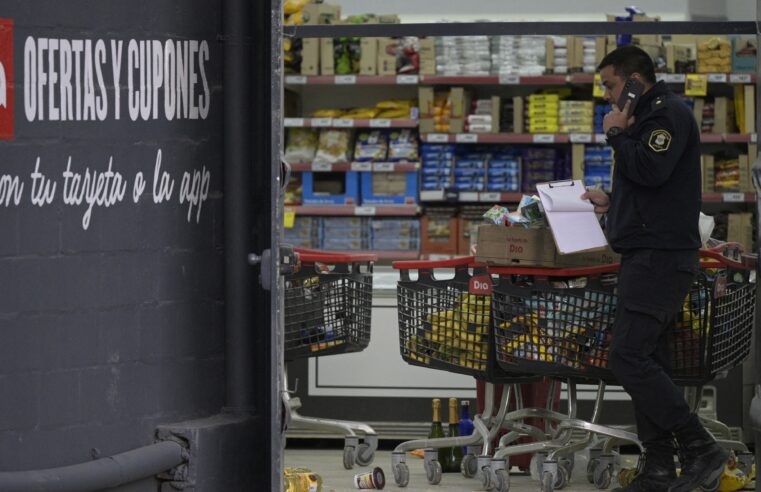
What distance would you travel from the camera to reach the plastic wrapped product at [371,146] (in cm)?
938

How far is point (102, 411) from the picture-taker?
12.6 ft

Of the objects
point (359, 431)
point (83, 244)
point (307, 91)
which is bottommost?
point (359, 431)

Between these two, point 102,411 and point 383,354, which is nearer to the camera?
point 102,411

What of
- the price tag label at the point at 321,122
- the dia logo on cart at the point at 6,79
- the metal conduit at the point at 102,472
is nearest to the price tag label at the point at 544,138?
the price tag label at the point at 321,122

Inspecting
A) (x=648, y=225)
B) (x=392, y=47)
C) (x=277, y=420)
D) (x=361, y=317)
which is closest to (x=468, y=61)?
(x=392, y=47)

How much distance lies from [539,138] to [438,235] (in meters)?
0.99

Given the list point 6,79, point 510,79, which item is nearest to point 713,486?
point 6,79

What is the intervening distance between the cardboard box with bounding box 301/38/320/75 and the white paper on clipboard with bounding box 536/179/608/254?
4.19 meters

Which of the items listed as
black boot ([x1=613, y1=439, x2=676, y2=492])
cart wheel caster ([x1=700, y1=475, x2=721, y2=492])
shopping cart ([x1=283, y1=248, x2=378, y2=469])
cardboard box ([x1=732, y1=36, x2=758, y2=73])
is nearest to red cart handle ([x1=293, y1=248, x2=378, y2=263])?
shopping cart ([x1=283, y1=248, x2=378, y2=469])

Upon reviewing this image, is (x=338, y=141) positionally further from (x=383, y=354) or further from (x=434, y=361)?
(x=434, y=361)

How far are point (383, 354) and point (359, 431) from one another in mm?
810

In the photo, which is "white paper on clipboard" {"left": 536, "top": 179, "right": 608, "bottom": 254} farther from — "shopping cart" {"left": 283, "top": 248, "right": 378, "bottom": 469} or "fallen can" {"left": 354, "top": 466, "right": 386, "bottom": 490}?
"fallen can" {"left": 354, "top": 466, "right": 386, "bottom": 490}

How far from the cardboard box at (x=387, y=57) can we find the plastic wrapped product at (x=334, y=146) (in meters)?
0.58

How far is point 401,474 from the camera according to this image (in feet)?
18.6
